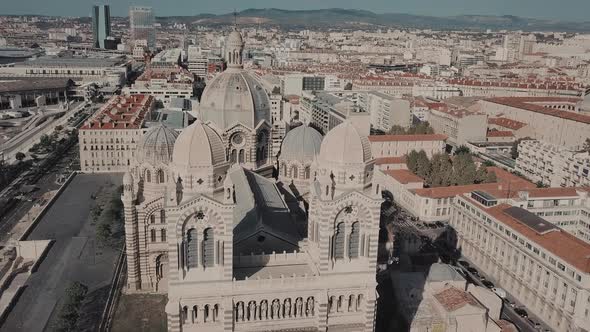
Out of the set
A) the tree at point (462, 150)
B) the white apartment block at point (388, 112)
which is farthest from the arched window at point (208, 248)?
the white apartment block at point (388, 112)

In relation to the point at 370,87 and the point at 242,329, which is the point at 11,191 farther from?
the point at 370,87

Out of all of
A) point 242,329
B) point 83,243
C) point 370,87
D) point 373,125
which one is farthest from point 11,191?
point 370,87

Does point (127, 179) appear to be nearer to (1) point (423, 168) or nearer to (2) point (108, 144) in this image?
(2) point (108, 144)

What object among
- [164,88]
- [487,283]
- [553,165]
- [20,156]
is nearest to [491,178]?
[553,165]

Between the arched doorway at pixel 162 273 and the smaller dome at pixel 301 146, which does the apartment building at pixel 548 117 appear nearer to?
the smaller dome at pixel 301 146

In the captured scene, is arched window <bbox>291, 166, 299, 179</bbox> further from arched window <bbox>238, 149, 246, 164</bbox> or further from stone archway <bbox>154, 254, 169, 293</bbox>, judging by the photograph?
stone archway <bbox>154, 254, 169, 293</bbox>
